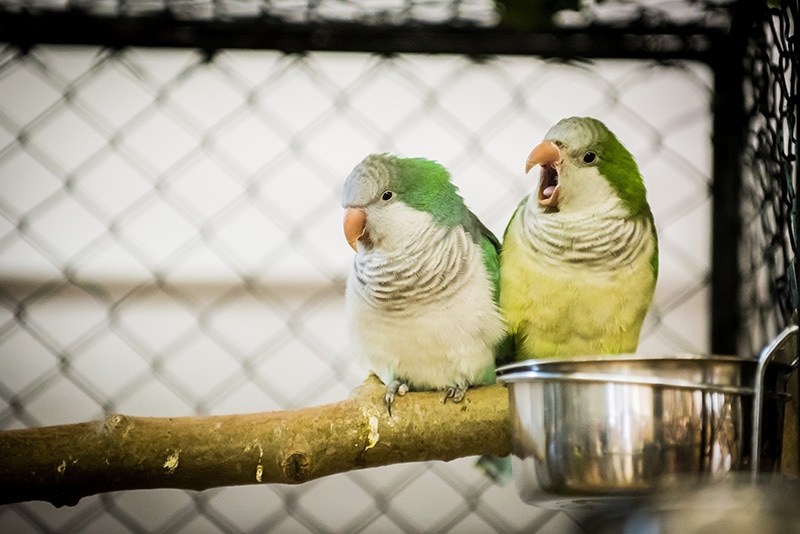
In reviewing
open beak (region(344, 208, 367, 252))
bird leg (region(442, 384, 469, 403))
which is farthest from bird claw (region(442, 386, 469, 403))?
open beak (region(344, 208, 367, 252))

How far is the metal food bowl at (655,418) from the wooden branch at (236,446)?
17cm

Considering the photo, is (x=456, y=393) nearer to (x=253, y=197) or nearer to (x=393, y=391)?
(x=393, y=391)

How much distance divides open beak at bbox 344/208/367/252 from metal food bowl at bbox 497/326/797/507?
0.30 metres

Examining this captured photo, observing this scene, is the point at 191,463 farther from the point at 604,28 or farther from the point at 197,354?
the point at 604,28

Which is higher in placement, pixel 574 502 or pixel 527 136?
pixel 527 136

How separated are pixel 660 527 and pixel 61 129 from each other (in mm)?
1124

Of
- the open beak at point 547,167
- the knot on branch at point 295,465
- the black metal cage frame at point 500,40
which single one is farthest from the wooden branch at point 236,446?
Answer: the black metal cage frame at point 500,40

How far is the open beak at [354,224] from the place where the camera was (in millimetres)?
914

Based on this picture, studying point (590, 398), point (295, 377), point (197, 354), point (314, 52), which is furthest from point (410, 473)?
point (314, 52)

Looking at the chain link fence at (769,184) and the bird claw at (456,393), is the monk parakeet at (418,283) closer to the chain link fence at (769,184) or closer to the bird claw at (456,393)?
the bird claw at (456,393)

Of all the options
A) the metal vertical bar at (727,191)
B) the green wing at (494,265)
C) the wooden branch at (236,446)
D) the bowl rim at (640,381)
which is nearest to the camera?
the bowl rim at (640,381)

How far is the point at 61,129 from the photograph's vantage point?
123cm

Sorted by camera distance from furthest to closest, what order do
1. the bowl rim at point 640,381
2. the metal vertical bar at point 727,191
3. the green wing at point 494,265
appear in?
the metal vertical bar at point 727,191 < the green wing at point 494,265 < the bowl rim at point 640,381

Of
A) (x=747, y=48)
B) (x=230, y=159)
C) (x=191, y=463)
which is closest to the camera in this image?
(x=191, y=463)
